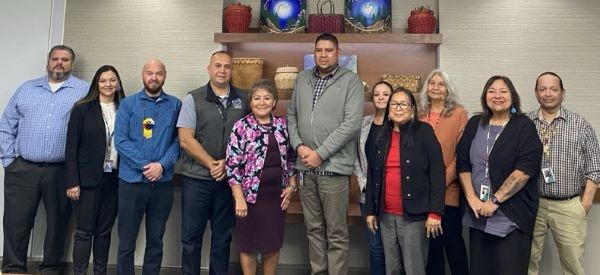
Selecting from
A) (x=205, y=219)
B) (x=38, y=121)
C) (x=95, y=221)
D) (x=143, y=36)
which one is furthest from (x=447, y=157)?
(x=38, y=121)

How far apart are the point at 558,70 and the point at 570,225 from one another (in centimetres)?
135

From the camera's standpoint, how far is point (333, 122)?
2.72 meters

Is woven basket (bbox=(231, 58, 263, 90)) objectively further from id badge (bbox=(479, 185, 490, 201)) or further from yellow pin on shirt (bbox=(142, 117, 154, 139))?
id badge (bbox=(479, 185, 490, 201))

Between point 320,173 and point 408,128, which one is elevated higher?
point 408,128

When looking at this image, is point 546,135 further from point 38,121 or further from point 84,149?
point 38,121

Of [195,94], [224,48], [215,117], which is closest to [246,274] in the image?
[215,117]

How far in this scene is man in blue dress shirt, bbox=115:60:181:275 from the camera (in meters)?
2.84

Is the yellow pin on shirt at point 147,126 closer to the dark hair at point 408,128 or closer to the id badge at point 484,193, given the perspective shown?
the dark hair at point 408,128

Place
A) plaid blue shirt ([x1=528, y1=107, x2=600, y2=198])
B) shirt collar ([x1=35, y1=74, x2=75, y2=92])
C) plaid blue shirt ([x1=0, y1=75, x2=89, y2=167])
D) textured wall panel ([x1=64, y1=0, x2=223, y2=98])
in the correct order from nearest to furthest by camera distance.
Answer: plaid blue shirt ([x1=528, y1=107, x2=600, y2=198]) < plaid blue shirt ([x1=0, y1=75, x2=89, y2=167]) < shirt collar ([x1=35, y1=74, x2=75, y2=92]) < textured wall panel ([x1=64, y1=0, x2=223, y2=98])

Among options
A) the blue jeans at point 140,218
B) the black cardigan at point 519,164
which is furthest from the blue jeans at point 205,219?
the black cardigan at point 519,164

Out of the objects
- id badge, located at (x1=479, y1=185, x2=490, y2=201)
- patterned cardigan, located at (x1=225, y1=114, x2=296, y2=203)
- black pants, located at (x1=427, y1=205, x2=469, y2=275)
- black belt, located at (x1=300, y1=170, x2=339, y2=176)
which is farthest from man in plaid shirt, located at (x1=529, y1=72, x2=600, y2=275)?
patterned cardigan, located at (x1=225, y1=114, x2=296, y2=203)

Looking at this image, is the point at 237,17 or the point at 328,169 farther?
the point at 237,17

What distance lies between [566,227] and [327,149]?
5.24 feet

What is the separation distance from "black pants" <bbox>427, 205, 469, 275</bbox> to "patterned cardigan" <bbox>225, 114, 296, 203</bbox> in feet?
3.62
